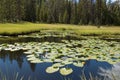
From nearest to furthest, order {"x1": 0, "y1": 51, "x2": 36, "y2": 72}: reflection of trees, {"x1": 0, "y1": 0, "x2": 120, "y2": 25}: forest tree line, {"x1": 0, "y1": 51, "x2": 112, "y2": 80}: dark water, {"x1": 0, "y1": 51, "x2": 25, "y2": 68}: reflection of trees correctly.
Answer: {"x1": 0, "y1": 51, "x2": 112, "y2": 80}: dark water → {"x1": 0, "y1": 51, "x2": 36, "y2": 72}: reflection of trees → {"x1": 0, "y1": 51, "x2": 25, "y2": 68}: reflection of trees → {"x1": 0, "y1": 0, "x2": 120, "y2": 25}: forest tree line

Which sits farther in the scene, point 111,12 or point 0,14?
point 111,12

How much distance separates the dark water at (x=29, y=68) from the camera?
9.98 metres

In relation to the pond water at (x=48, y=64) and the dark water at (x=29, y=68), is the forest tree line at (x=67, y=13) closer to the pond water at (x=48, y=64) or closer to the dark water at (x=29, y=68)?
the dark water at (x=29, y=68)

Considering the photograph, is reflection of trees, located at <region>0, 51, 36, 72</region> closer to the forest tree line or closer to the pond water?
the pond water

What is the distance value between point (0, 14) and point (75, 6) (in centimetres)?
2820

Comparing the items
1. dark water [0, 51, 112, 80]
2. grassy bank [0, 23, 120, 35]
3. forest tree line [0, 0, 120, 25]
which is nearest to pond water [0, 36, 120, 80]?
dark water [0, 51, 112, 80]

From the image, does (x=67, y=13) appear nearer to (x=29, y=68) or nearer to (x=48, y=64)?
(x=48, y=64)

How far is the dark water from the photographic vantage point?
9.98 meters

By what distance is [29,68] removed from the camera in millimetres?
11461

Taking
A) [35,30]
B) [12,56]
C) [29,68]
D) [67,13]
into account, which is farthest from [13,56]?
[67,13]

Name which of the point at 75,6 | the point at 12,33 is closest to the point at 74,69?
the point at 12,33

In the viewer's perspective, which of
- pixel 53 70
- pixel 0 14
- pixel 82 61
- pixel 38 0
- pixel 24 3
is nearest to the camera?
pixel 53 70

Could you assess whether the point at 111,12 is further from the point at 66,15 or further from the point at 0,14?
the point at 0,14

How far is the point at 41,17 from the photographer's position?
76.6 m
